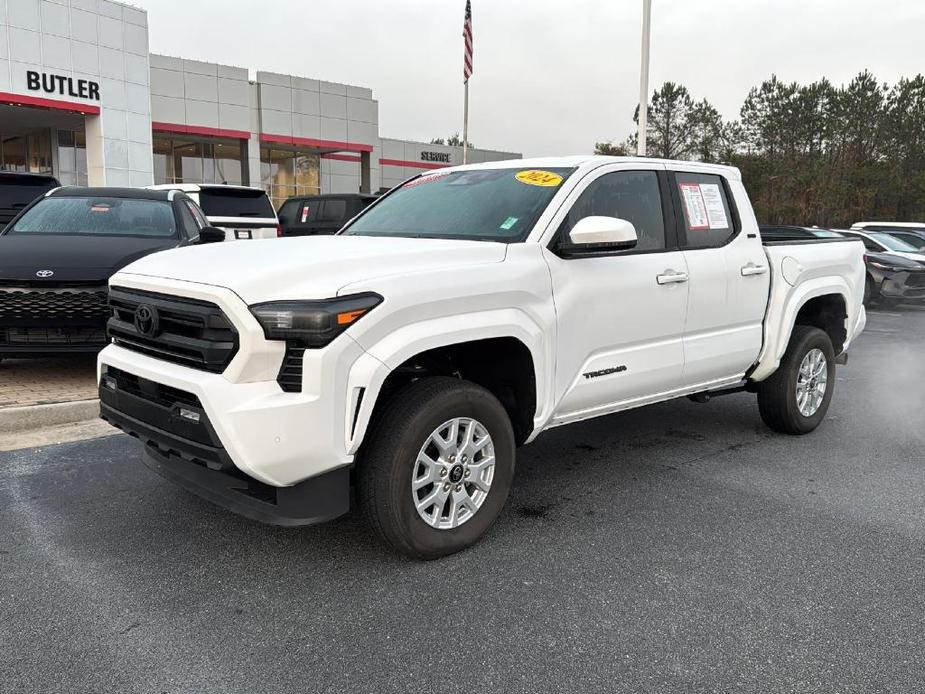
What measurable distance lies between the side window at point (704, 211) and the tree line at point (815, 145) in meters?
36.7

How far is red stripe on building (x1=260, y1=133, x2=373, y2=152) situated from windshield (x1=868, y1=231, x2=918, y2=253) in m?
26.2

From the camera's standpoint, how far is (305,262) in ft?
10.8

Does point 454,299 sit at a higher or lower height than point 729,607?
higher

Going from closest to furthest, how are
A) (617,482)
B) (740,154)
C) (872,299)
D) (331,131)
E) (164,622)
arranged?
(164,622), (617,482), (872,299), (331,131), (740,154)

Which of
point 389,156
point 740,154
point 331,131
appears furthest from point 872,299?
point 740,154

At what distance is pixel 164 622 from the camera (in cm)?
304

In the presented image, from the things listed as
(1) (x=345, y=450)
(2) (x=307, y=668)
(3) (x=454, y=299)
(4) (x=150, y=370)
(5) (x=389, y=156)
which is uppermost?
(5) (x=389, y=156)

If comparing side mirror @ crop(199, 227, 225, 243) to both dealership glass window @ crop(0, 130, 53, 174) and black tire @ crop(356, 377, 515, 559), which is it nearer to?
black tire @ crop(356, 377, 515, 559)

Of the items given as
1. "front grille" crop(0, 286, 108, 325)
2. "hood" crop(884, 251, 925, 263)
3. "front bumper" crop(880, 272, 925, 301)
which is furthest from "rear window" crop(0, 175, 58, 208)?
"hood" crop(884, 251, 925, 263)

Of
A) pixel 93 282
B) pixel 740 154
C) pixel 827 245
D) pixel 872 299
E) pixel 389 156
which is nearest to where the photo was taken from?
pixel 827 245

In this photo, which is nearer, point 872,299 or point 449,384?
point 449,384

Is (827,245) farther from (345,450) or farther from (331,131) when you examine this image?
(331,131)

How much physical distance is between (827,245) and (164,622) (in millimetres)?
5148

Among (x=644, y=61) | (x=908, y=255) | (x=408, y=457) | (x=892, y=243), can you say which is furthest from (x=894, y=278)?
(x=408, y=457)
